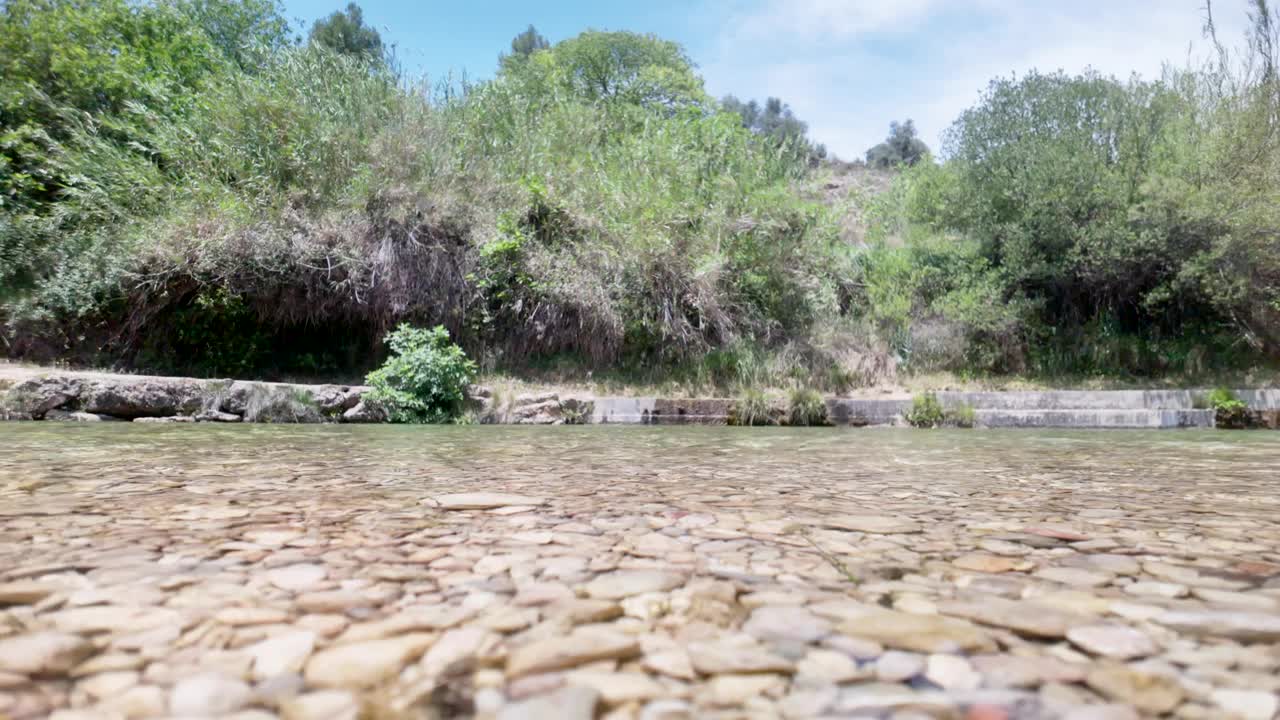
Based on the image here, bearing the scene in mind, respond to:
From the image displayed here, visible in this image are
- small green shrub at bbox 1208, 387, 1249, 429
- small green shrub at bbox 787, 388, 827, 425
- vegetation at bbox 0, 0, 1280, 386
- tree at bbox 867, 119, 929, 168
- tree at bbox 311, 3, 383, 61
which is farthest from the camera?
tree at bbox 867, 119, 929, 168

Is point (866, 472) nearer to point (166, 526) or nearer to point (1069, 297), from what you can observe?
point (166, 526)

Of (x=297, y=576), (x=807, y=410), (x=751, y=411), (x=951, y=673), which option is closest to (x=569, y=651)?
(x=951, y=673)

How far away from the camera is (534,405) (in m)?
9.49

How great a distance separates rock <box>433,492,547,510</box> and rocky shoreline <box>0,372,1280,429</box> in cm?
686

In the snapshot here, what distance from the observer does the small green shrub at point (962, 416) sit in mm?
9383

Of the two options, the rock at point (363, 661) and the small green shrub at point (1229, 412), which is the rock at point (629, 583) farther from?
the small green shrub at point (1229, 412)

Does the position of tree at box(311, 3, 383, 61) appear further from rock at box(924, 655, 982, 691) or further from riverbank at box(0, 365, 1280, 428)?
rock at box(924, 655, 982, 691)

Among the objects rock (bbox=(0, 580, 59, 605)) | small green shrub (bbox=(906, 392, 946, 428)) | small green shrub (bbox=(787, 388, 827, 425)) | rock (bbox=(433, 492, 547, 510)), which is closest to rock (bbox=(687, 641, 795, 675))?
rock (bbox=(0, 580, 59, 605))

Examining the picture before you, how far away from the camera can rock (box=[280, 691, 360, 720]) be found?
80 centimetres

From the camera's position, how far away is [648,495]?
260 centimetres

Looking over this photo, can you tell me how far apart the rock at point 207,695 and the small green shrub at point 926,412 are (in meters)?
9.80

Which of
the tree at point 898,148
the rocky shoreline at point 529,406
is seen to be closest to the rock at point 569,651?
the rocky shoreline at point 529,406

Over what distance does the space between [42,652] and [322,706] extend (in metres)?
0.51

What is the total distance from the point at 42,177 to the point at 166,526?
14.3m
